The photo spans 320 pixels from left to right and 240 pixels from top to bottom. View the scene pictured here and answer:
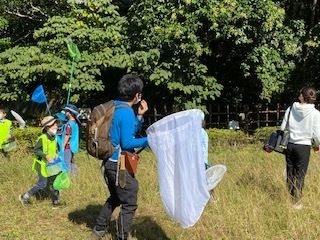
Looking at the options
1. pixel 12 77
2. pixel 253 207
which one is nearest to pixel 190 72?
pixel 12 77

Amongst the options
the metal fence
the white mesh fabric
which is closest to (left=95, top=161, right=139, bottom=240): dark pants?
the white mesh fabric

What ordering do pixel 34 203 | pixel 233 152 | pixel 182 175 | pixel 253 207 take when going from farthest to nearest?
1. pixel 233 152
2. pixel 34 203
3. pixel 253 207
4. pixel 182 175

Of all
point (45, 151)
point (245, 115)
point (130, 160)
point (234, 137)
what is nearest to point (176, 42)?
point (234, 137)

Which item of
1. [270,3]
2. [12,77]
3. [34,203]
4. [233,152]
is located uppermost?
[270,3]

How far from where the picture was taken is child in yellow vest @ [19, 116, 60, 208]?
7250 mm

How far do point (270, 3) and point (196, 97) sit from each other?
10.2ft

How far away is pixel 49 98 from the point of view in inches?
658

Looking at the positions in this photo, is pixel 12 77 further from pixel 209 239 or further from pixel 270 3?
pixel 209 239

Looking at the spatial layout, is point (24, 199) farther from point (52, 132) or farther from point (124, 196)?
point (124, 196)

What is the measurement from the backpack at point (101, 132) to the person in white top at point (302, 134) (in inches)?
101

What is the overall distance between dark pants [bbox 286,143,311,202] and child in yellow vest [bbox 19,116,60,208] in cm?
310

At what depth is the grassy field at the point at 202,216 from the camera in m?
5.71

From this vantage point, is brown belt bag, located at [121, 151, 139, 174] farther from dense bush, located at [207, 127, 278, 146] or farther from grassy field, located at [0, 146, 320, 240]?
dense bush, located at [207, 127, 278, 146]

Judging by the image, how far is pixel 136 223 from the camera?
6391mm
